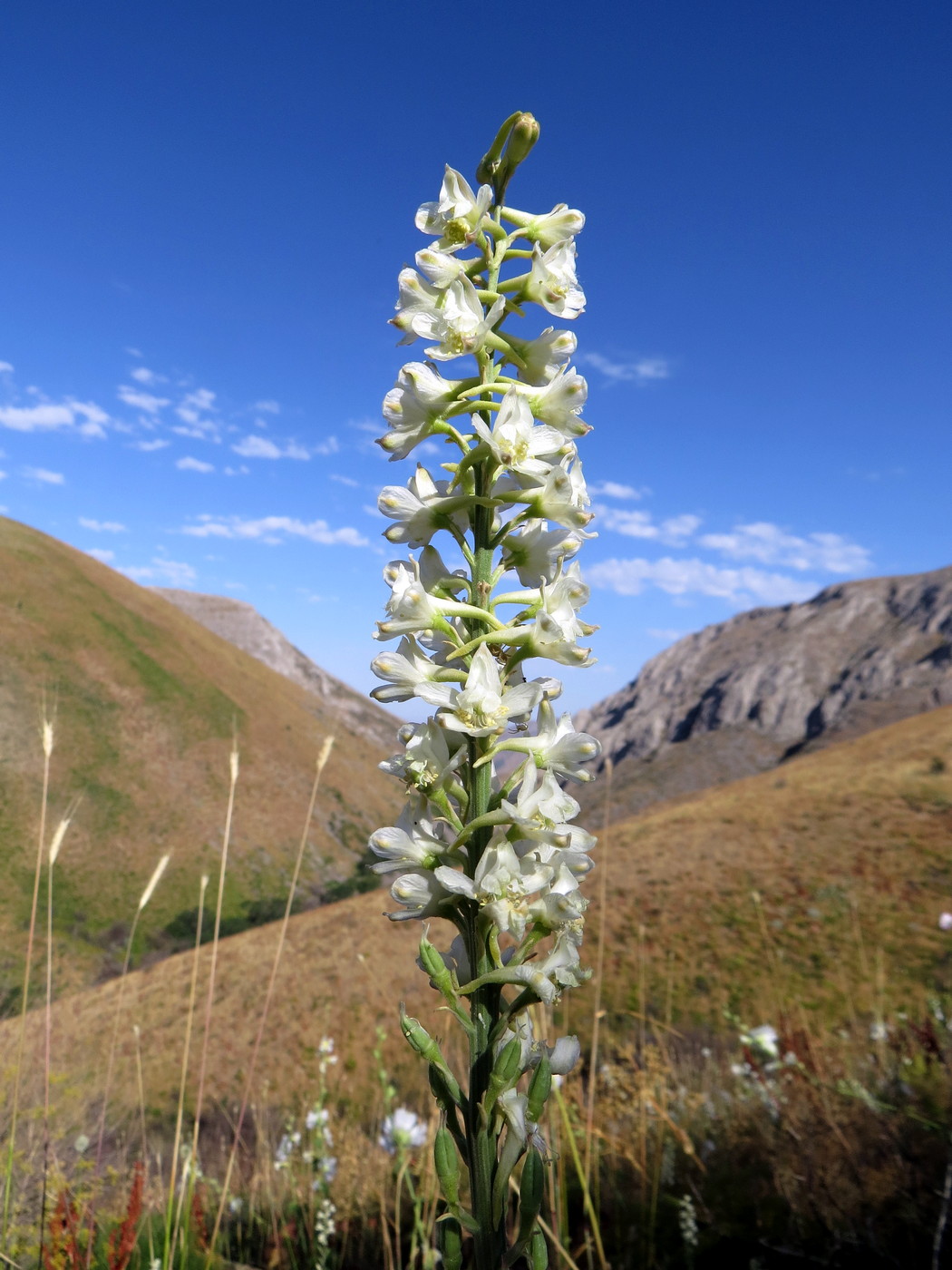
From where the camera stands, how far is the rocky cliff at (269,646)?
5005 inches

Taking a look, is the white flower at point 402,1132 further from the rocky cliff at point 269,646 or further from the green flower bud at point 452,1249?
the rocky cliff at point 269,646

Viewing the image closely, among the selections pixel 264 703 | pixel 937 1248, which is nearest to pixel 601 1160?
pixel 937 1248

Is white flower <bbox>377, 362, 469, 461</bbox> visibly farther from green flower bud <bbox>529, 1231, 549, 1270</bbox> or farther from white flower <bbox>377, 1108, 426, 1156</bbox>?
white flower <bbox>377, 1108, 426, 1156</bbox>

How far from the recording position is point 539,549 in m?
1.95

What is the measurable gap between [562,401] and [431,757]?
100cm

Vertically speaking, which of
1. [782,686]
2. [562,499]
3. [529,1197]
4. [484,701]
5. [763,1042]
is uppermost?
[782,686]

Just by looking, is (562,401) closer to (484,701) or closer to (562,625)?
(562,625)

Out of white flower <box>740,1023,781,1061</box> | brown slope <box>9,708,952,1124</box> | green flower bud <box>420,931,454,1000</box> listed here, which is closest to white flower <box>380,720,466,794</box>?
green flower bud <box>420,931,454,1000</box>

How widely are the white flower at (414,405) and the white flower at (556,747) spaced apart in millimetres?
812

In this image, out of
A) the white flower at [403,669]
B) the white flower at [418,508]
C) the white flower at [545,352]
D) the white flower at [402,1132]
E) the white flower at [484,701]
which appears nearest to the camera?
the white flower at [484,701]

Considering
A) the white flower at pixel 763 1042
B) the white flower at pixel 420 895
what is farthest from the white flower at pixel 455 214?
the white flower at pixel 763 1042

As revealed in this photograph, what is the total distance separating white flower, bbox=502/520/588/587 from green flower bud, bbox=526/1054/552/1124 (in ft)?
3.72

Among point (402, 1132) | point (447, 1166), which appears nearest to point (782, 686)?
point (402, 1132)

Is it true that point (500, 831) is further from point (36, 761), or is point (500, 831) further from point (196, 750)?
point (196, 750)
